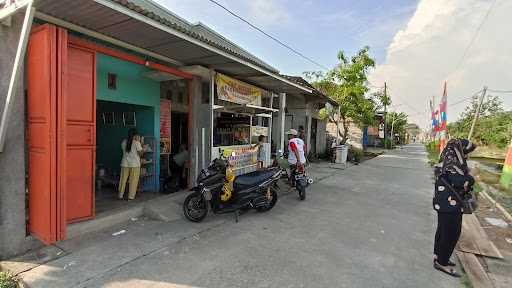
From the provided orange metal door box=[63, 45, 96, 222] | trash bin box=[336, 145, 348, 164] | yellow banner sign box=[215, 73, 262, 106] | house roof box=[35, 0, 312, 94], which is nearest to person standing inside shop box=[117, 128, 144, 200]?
orange metal door box=[63, 45, 96, 222]

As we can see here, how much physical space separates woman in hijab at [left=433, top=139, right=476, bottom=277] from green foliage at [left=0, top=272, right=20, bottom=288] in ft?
16.1

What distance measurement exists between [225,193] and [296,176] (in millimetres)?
2363

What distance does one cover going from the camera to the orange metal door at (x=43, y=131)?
11.3 ft

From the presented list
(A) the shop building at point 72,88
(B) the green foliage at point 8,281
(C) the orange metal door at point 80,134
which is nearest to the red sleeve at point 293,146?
(A) the shop building at point 72,88

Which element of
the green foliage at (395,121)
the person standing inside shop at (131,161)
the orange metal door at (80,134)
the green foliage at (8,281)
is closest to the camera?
the green foliage at (8,281)

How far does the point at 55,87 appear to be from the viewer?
11.4ft

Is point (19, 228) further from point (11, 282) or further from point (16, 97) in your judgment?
point (16, 97)

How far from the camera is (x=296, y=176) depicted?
22.6ft

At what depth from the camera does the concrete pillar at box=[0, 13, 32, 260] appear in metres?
3.30

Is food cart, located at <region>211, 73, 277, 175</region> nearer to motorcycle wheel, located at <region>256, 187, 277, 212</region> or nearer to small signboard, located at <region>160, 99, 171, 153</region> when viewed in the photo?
small signboard, located at <region>160, 99, 171, 153</region>

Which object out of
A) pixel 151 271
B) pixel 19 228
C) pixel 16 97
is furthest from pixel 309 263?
pixel 16 97

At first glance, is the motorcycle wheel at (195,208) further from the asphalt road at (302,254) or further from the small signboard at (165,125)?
the small signboard at (165,125)

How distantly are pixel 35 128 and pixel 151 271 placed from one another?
2.48 metres

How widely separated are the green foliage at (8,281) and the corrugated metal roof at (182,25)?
3.20m
